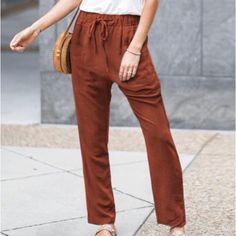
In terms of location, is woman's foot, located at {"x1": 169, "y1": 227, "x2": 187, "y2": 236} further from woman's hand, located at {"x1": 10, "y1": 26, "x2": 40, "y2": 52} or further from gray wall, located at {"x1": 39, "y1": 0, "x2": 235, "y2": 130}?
gray wall, located at {"x1": 39, "y1": 0, "x2": 235, "y2": 130}

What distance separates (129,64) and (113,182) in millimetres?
1956

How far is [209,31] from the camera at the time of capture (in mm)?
7641

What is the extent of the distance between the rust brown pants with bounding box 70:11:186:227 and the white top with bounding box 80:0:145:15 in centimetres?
2

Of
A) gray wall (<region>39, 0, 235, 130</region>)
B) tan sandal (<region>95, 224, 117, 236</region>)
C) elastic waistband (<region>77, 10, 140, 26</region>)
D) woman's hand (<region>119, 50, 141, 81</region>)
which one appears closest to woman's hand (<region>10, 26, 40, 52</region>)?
elastic waistband (<region>77, 10, 140, 26</region>)

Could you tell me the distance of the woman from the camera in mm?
4281

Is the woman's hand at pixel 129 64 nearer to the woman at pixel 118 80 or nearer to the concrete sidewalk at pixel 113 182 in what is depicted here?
the woman at pixel 118 80

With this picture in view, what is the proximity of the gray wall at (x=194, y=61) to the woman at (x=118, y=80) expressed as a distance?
3.25m

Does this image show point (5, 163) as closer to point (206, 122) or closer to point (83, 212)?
point (83, 212)

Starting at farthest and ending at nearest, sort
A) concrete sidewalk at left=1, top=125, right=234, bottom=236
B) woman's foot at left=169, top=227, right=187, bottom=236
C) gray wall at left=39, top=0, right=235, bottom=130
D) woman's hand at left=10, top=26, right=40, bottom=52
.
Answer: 1. gray wall at left=39, top=0, right=235, bottom=130
2. concrete sidewalk at left=1, top=125, right=234, bottom=236
3. woman's foot at left=169, top=227, right=187, bottom=236
4. woman's hand at left=10, top=26, right=40, bottom=52

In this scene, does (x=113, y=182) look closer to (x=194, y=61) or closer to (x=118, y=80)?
(x=118, y=80)

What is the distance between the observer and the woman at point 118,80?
4.28 meters

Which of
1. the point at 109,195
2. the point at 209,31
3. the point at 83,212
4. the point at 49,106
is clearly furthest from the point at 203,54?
the point at 109,195

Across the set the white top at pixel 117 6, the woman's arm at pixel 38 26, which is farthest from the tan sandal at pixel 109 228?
the white top at pixel 117 6

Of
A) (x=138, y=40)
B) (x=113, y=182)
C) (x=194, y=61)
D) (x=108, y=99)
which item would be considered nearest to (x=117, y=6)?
(x=138, y=40)
